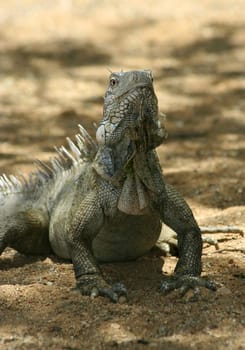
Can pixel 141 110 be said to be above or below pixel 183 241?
above

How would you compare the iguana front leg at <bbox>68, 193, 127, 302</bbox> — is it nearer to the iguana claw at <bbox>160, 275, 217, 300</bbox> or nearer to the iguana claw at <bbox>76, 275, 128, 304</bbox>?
the iguana claw at <bbox>76, 275, 128, 304</bbox>

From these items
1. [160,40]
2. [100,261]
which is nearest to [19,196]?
[100,261]

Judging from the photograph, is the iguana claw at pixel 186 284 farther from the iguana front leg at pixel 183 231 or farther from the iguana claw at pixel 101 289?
the iguana claw at pixel 101 289

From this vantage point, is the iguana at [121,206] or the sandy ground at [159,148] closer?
the sandy ground at [159,148]

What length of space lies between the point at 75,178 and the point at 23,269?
0.85 metres

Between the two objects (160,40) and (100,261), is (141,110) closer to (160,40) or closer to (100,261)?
(100,261)

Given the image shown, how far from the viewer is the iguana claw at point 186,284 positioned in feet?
15.9

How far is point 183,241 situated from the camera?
203 inches

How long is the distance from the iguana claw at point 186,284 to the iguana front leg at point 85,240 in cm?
41

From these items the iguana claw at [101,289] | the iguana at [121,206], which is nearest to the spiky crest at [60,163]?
the iguana at [121,206]

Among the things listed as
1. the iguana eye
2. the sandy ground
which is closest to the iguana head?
the iguana eye

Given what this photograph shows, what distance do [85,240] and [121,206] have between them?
359 mm

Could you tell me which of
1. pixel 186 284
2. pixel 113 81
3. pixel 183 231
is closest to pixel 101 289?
pixel 186 284

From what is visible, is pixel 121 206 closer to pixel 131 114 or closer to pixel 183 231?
pixel 183 231
